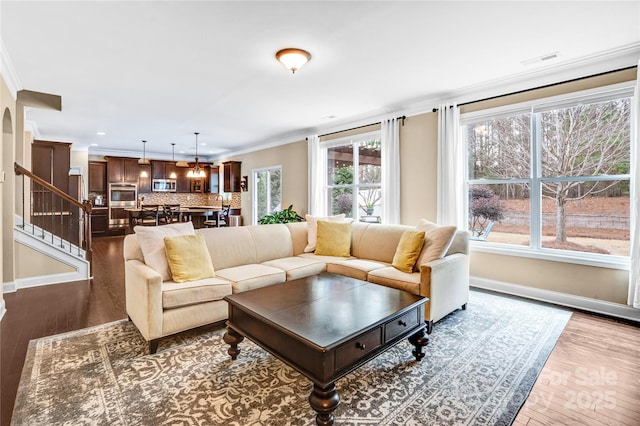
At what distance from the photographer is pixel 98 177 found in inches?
367

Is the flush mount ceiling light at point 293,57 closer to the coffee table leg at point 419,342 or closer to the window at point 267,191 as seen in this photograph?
the coffee table leg at point 419,342

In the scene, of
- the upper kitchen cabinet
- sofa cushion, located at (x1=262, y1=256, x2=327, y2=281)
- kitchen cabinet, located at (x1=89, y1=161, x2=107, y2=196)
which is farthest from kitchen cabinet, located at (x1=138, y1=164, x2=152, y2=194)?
sofa cushion, located at (x1=262, y1=256, x2=327, y2=281)

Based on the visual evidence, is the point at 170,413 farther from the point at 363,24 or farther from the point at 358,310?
the point at 363,24

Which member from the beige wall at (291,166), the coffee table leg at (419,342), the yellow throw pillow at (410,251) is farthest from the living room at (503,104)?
the coffee table leg at (419,342)

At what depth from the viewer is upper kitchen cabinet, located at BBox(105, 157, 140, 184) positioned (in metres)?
9.38

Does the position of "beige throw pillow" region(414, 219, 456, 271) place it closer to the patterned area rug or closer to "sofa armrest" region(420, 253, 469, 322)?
"sofa armrest" region(420, 253, 469, 322)

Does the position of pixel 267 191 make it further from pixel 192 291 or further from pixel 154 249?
pixel 192 291

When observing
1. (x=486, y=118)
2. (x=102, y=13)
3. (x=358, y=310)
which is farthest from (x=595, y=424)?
(x=102, y=13)

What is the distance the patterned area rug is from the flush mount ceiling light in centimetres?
273

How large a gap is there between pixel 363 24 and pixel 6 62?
3800 mm

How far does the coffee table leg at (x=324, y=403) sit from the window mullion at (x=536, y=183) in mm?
3552

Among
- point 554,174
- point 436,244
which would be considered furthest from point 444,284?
point 554,174

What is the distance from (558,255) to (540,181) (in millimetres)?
914

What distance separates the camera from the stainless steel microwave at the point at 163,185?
10150 mm
